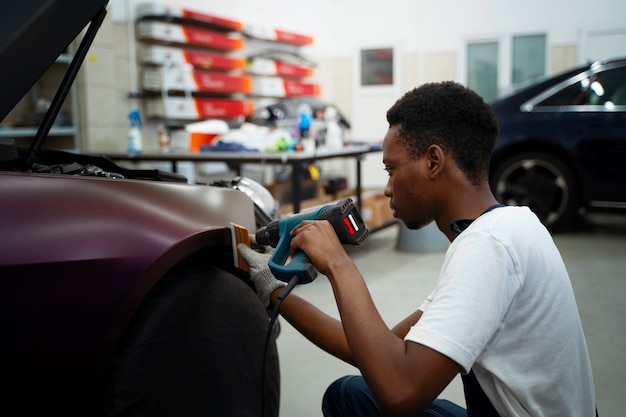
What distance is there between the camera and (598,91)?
5008 mm

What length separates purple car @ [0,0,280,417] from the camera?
3.68 ft

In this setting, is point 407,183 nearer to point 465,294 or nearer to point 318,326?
point 465,294

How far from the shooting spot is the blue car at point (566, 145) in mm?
4914

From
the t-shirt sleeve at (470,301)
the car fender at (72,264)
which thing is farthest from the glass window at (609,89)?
the car fender at (72,264)

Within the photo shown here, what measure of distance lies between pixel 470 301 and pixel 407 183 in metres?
0.31

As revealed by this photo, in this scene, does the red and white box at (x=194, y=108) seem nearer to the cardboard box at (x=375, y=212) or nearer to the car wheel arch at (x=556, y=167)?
the cardboard box at (x=375, y=212)

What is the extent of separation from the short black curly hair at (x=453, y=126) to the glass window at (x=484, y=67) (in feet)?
26.3

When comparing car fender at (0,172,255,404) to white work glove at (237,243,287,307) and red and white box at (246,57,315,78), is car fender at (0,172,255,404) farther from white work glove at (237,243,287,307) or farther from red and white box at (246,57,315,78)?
red and white box at (246,57,315,78)

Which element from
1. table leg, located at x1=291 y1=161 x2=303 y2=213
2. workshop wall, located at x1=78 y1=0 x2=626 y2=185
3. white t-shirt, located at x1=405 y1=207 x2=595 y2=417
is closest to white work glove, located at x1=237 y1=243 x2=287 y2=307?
white t-shirt, located at x1=405 y1=207 x2=595 y2=417

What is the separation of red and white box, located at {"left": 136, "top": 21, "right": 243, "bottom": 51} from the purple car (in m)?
4.71

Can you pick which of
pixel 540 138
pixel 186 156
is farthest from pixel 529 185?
pixel 186 156

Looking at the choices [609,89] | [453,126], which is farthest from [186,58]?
[453,126]

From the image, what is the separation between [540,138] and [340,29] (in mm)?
5453

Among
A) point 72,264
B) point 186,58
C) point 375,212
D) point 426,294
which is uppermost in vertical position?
point 186,58
